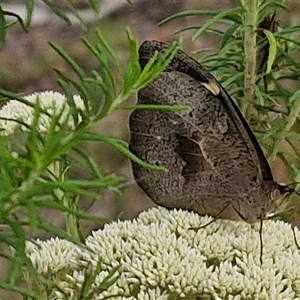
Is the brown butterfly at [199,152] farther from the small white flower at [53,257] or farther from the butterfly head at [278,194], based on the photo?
the small white flower at [53,257]

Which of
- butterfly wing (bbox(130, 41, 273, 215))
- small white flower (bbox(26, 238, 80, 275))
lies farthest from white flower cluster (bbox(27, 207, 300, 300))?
butterfly wing (bbox(130, 41, 273, 215))

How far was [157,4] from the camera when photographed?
2.53 meters

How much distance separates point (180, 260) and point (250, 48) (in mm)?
342

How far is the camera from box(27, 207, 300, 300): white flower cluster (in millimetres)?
818

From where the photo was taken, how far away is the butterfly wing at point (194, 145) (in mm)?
1005

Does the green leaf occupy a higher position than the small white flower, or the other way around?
the green leaf

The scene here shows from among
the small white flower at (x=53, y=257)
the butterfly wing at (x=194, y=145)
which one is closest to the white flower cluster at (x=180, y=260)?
the small white flower at (x=53, y=257)

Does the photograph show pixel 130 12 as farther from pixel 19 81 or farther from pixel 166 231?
pixel 166 231

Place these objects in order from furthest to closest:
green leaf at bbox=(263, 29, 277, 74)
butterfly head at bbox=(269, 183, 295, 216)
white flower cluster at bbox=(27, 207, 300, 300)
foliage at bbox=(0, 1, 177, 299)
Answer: butterfly head at bbox=(269, 183, 295, 216) < green leaf at bbox=(263, 29, 277, 74) < white flower cluster at bbox=(27, 207, 300, 300) < foliage at bbox=(0, 1, 177, 299)

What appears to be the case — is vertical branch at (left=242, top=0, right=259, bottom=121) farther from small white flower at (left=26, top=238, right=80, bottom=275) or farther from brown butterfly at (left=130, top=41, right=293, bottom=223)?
small white flower at (left=26, top=238, right=80, bottom=275)

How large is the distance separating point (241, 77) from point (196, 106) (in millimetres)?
102

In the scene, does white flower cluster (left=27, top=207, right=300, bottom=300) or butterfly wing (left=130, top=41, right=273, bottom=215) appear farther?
butterfly wing (left=130, top=41, right=273, bottom=215)

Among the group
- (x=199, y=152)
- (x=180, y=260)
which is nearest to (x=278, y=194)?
(x=199, y=152)

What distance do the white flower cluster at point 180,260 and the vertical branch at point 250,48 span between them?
0.21m
